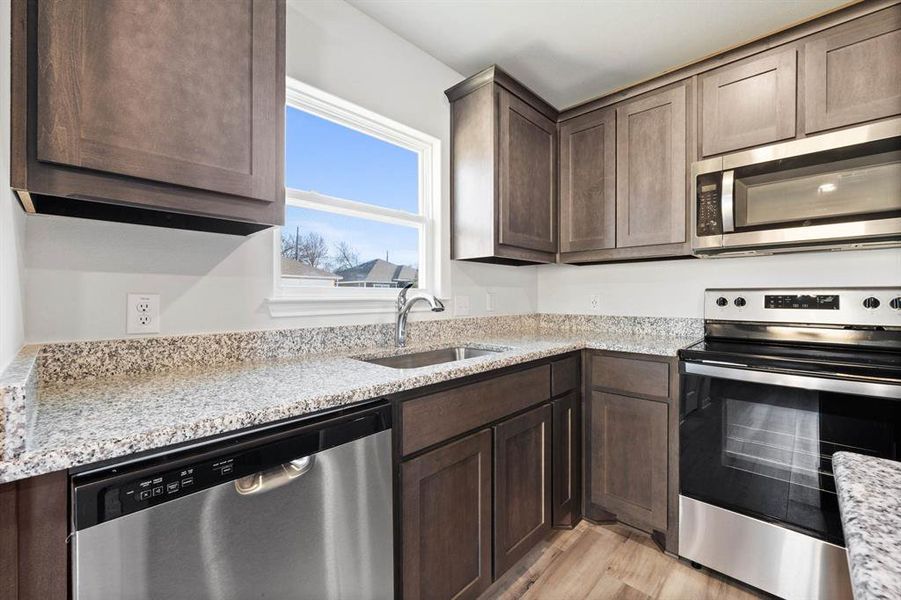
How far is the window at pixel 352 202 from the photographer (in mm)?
1701

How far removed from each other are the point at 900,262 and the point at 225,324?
2.86 m

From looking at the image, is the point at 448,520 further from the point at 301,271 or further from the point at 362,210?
the point at 362,210

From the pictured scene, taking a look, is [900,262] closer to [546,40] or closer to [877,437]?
[877,437]

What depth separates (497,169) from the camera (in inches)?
82.2

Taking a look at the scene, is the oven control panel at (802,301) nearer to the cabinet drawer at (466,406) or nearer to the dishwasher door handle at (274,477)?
the cabinet drawer at (466,406)

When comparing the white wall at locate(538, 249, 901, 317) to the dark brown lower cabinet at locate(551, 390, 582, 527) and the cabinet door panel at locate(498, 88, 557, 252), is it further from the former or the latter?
the dark brown lower cabinet at locate(551, 390, 582, 527)

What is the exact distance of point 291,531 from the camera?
0.95 metres

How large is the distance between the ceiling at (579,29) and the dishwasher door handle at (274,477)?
191 centimetres

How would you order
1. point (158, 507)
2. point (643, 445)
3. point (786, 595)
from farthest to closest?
point (643, 445)
point (786, 595)
point (158, 507)

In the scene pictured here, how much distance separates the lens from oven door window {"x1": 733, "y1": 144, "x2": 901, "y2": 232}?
5.17 feet

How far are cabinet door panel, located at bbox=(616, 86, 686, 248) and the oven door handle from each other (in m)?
0.71

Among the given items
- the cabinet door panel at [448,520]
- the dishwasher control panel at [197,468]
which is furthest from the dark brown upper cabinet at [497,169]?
the dishwasher control panel at [197,468]

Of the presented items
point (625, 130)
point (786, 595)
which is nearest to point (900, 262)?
point (625, 130)

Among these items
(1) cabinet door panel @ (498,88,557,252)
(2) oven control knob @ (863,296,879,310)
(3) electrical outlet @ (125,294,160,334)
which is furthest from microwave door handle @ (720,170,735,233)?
(3) electrical outlet @ (125,294,160,334)
